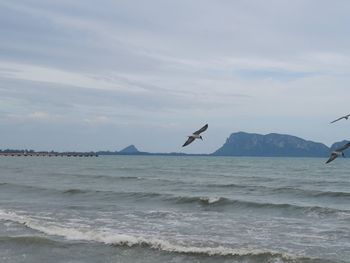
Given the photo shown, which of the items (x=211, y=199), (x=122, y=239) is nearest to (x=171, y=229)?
(x=122, y=239)

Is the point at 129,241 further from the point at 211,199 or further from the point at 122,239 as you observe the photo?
the point at 211,199

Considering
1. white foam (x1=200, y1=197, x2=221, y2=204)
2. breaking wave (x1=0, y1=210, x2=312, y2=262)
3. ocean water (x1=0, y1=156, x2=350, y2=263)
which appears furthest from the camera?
white foam (x1=200, y1=197, x2=221, y2=204)

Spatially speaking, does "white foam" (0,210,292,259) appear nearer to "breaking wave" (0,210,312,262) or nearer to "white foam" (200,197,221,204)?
"breaking wave" (0,210,312,262)

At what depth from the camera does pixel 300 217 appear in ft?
79.5

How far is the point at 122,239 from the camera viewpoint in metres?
17.2

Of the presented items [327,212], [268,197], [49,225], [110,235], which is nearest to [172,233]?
[110,235]

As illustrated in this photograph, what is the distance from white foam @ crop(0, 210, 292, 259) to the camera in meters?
15.5

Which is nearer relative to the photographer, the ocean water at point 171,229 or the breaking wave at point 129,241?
the breaking wave at point 129,241

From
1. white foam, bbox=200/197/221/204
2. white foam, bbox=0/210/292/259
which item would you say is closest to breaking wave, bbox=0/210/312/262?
white foam, bbox=0/210/292/259

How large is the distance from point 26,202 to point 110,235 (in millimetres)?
13288

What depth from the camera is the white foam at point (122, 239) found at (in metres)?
15.5

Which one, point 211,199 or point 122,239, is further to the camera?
point 211,199

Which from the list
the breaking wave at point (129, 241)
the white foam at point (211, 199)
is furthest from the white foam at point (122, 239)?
the white foam at point (211, 199)

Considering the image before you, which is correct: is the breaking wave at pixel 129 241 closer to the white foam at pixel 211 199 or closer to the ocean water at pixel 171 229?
the ocean water at pixel 171 229
